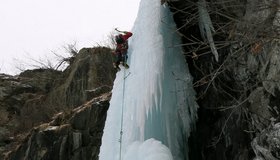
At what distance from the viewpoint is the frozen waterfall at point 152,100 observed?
525cm

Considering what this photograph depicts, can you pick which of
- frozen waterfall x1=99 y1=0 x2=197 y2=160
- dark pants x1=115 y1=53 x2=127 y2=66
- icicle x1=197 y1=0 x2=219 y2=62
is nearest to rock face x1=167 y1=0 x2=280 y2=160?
icicle x1=197 y1=0 x2=219 y2=62

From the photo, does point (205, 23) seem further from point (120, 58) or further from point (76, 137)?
point (76, 137)

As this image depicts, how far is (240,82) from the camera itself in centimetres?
520

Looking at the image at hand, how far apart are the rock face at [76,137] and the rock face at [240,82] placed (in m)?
3.50

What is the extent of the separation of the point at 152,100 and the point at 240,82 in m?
1.01

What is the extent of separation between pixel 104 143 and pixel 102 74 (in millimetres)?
7952

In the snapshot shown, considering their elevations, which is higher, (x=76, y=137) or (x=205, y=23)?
(x=76, y=137)

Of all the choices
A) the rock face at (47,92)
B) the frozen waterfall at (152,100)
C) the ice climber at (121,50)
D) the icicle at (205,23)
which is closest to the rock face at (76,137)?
the rock face at (47,92)

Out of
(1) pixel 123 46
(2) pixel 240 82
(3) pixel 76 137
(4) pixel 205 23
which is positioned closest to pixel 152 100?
(2) pixel 240 82

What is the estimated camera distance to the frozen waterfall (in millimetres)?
5254

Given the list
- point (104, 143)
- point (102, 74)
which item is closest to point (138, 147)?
point (104, 143)

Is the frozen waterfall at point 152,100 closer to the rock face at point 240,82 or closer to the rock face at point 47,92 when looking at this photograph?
the rock face at point 240,82

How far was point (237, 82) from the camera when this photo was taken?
5301mm

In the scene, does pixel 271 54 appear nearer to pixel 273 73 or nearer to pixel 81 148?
pixel 273 73
